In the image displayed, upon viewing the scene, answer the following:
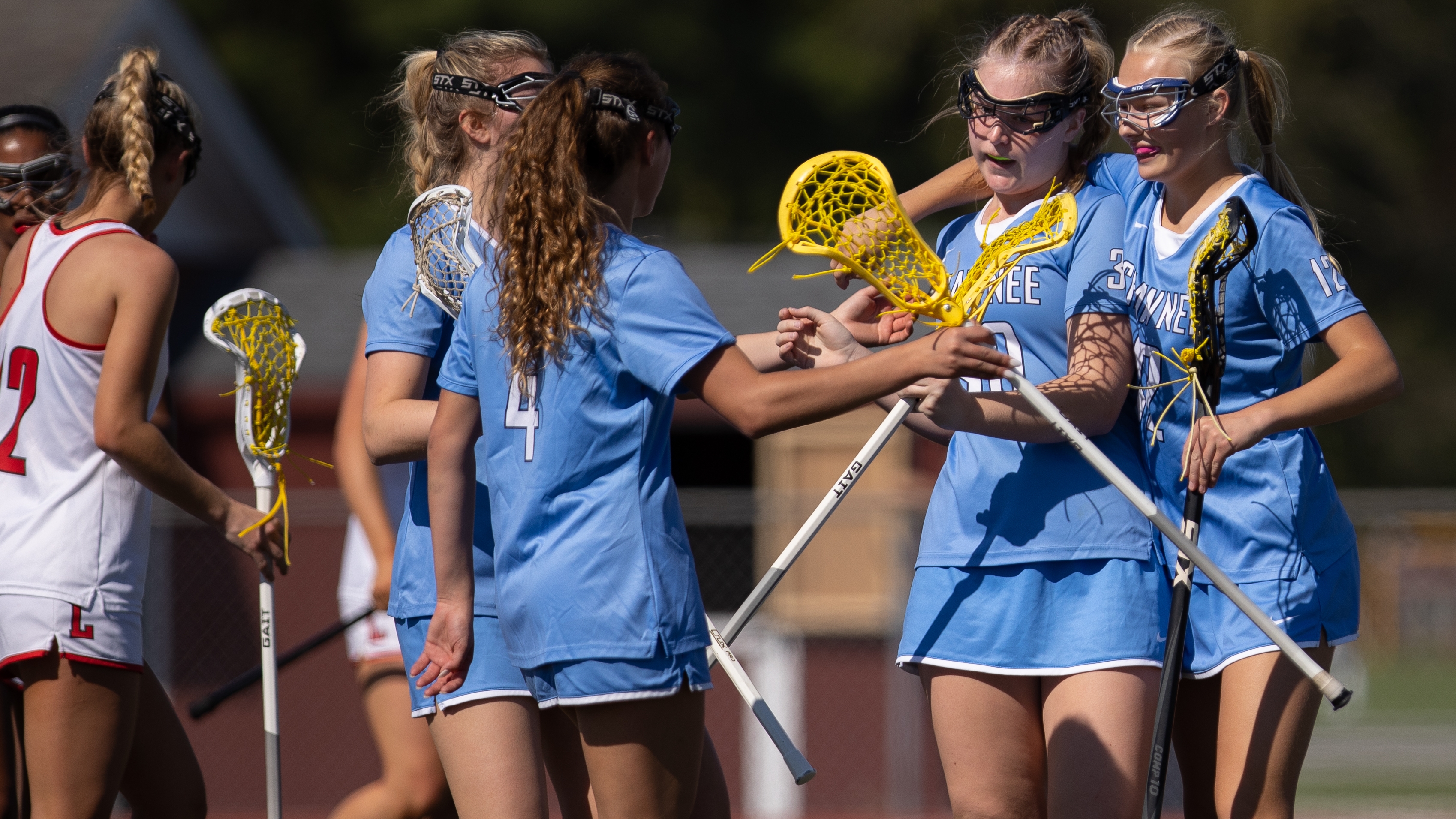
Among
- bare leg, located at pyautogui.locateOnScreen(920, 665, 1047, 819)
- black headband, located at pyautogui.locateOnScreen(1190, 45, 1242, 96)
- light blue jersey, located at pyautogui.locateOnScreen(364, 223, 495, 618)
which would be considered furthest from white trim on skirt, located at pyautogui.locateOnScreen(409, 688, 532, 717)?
black headband, located at pyautogui.locateOnScreen(1190, 45, 1242, 96)

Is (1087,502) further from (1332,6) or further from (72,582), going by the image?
(1332,6)

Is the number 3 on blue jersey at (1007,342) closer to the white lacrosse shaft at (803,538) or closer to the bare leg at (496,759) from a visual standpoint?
the white lacrosse shaft at (803,538)

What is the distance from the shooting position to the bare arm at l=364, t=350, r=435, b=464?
10.2ft

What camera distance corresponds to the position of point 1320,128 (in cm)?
2262

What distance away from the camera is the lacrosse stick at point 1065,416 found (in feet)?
9.49

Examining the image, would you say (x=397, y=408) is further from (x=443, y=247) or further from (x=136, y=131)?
(x=136, y=131)

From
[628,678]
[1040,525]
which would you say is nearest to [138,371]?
[628,678]

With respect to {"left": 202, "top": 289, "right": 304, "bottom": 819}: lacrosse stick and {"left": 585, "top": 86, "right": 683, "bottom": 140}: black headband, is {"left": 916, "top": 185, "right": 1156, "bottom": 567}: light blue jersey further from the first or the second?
{"left": 202, "top": 289, "right": 304, "bottom": 819}: lacrosse stick

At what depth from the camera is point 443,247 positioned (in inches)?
125

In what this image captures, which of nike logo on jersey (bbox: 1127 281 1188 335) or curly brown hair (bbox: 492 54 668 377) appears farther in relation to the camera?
nike logo on jersey (bbox: 1127 281 1188 335)

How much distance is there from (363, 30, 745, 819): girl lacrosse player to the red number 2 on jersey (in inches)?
32.1

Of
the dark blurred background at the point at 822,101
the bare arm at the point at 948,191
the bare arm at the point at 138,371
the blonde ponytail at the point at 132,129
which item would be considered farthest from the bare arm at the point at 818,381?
the dark blurred background at the point at 822,101

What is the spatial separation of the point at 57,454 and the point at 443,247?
109cm

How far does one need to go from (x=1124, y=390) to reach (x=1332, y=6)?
22080 millimetres
